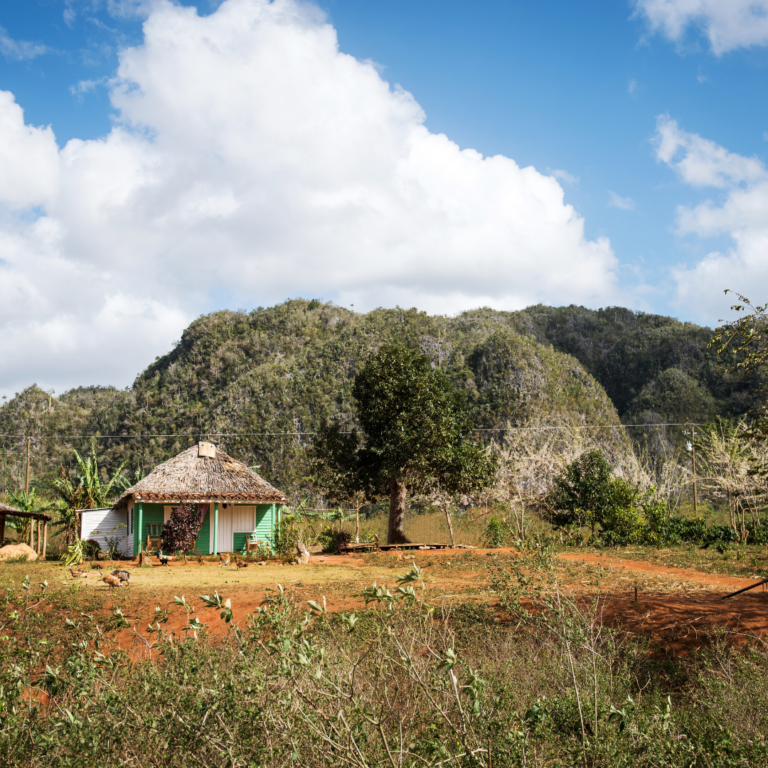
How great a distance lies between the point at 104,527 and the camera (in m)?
21.8

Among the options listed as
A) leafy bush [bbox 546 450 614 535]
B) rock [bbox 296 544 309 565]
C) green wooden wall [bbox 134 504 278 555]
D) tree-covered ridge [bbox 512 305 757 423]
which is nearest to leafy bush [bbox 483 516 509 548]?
leafy bush [bbox 546 450 614 535]

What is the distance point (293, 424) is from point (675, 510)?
77.8ft

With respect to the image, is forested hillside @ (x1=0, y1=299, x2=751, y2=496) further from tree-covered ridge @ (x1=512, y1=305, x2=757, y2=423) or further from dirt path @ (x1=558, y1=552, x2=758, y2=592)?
dirt path @ (x1=558, y1=552, x2=758, y2=592)

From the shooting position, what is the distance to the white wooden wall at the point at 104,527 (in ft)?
70.5

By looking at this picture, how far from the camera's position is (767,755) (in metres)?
3.10

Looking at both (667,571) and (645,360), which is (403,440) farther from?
(645,360)

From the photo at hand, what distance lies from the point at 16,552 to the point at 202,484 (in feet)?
18.4

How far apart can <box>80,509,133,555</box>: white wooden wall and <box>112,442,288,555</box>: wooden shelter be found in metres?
0.33

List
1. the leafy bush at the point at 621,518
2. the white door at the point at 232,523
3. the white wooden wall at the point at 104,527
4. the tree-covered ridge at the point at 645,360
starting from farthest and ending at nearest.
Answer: the tree-covered ridge at the point at 645,360
the white wooden wall at the point at 104,527
the white door at the point at 232,523
the leafy bush at the point at 621,518

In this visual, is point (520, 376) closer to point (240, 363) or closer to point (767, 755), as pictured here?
point (240, 363)

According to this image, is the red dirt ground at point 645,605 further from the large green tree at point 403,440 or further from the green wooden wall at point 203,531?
the green wooden wall at point 203,531


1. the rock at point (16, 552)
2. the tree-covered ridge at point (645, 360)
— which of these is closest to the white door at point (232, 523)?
the rock at point (16, 552)

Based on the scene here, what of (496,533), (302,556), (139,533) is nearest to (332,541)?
(302,556)

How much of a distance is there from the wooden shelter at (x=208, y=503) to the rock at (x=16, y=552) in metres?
2.82
